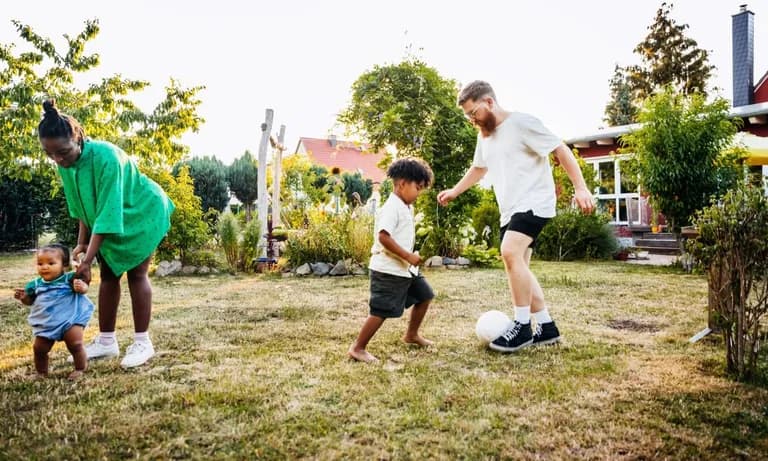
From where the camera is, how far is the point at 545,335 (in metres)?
3.43

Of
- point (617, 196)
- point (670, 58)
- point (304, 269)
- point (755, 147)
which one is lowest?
point (304, 269)

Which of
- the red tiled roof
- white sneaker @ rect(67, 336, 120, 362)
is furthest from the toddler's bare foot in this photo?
the red tiled roof

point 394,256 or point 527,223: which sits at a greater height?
point 527,223

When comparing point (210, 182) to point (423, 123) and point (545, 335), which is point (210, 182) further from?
point (545, 335)

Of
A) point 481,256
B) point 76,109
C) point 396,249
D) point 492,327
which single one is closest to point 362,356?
point 396,249

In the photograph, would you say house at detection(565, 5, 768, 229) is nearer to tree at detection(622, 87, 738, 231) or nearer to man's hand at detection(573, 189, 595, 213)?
tree at detection(622, 87, 738, 231)

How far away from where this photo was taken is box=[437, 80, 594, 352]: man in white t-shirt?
10.7 feet

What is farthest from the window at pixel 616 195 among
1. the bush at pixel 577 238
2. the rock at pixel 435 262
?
the rock at pixel 435 262

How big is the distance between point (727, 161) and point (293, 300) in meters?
7.67

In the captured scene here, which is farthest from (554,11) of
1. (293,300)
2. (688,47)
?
(688,47)

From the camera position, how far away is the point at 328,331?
3918 millimetres

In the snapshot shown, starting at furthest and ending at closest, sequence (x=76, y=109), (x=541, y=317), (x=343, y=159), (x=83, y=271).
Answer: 1. (x=343, y=159)
2. (x=76, y=109)
3. (x=541, y=317)
4. (x=83, y=271)

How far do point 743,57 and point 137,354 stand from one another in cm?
1832

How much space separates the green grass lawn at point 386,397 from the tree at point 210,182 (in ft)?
48.9
